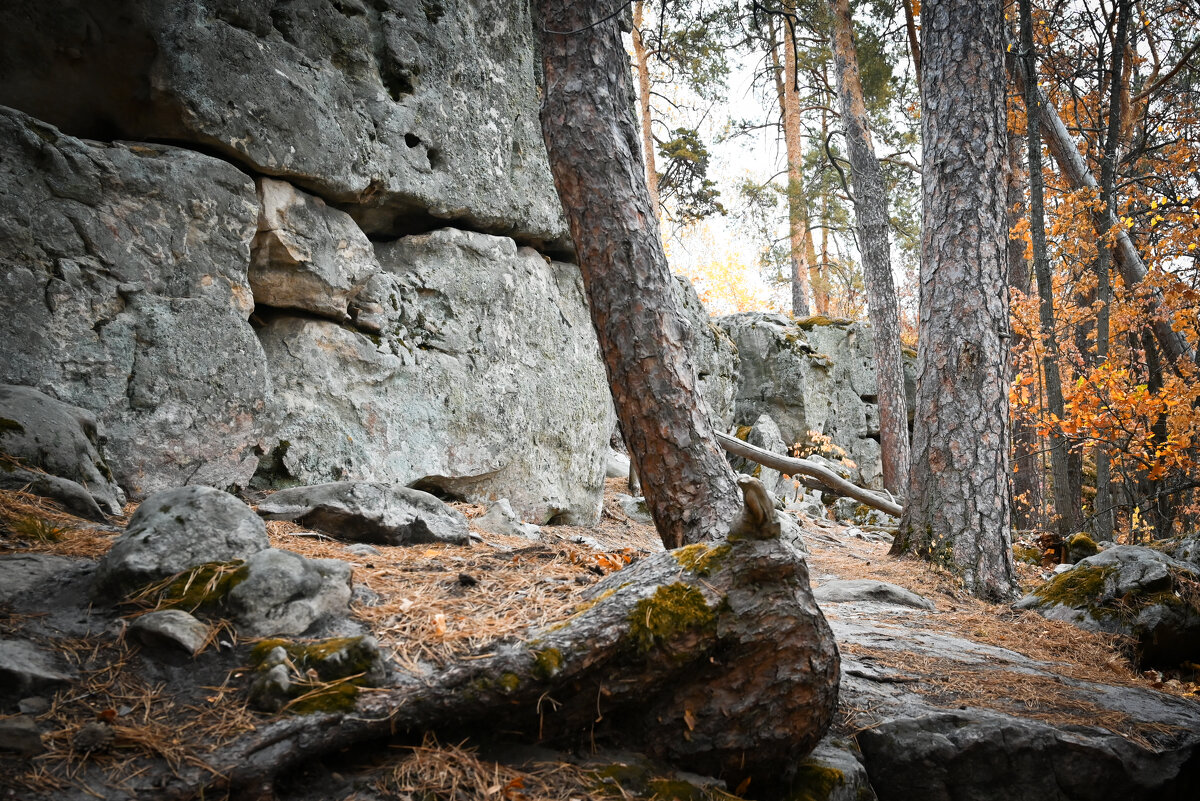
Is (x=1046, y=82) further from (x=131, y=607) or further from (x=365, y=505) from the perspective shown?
(x=131, y=607)

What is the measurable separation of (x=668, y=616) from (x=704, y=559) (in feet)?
0.90

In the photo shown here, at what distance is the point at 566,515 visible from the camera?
274 inches

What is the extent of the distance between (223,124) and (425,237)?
1823 mm

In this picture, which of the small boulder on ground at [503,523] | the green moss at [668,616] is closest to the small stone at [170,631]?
the green moss at [668,616]

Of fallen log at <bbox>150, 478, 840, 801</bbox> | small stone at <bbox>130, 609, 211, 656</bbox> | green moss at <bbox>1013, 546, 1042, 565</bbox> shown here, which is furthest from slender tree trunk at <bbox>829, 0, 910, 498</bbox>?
small stone at <bbox>130, 609, 211, 656</bbox>

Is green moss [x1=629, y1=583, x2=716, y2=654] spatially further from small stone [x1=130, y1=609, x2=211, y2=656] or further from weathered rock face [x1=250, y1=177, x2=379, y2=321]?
weathered rock face [x1=250, y1=177, x2=379, y2=321]

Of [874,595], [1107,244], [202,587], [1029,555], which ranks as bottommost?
[1029,555]

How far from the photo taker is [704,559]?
254cm

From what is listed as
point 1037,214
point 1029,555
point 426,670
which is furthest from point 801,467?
point 426,670

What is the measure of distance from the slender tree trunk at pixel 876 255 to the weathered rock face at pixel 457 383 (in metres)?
6.22

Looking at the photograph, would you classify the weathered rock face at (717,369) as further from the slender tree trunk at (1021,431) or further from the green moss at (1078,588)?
the green moss at (1078,588)

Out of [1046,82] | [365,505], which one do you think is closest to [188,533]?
[365,505]

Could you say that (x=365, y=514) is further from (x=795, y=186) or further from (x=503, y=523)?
(x=795, y=186)

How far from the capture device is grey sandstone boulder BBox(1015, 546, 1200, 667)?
420 cm
